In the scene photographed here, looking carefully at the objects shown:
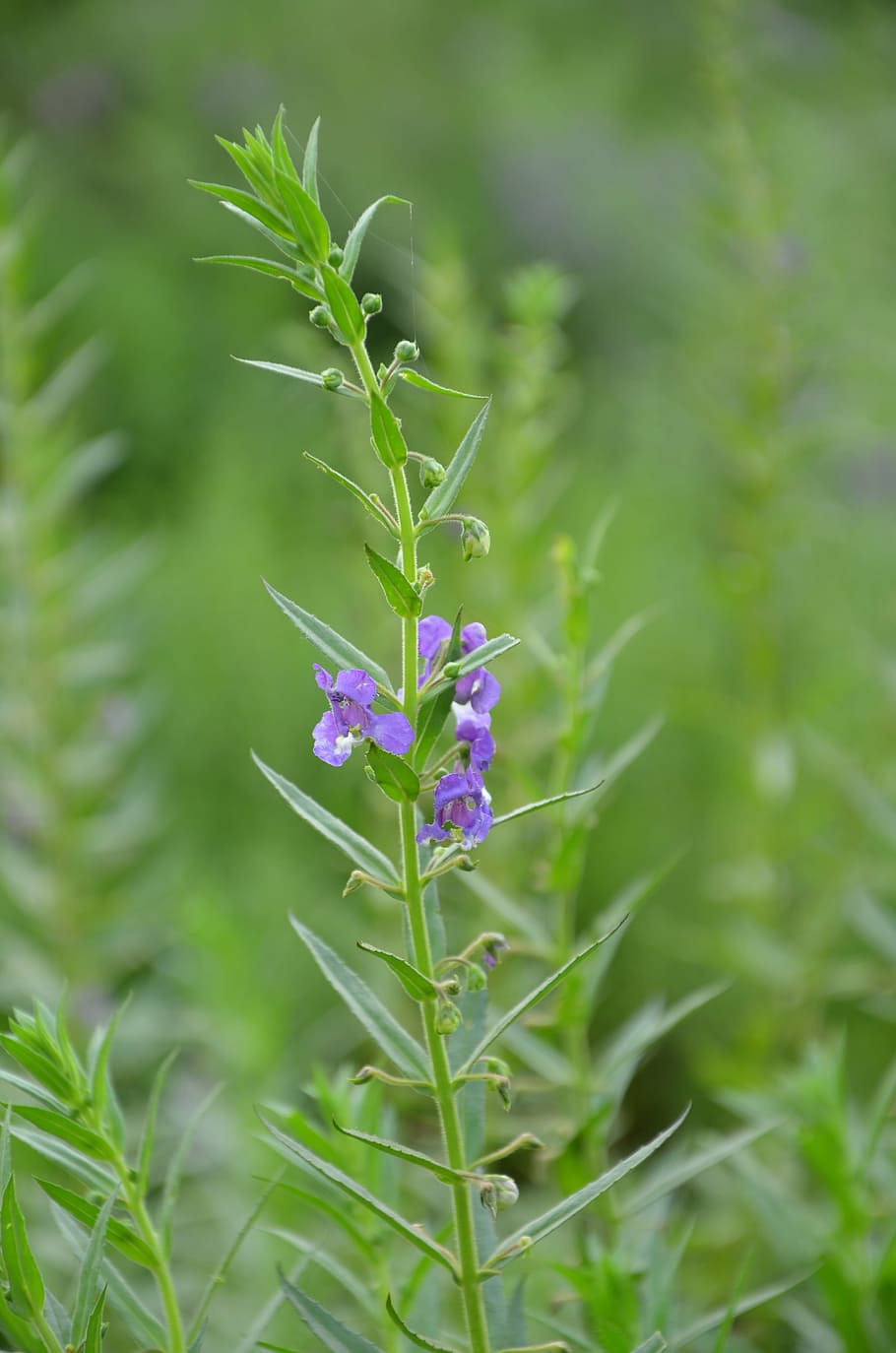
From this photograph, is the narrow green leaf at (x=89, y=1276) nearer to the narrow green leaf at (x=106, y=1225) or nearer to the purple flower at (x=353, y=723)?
the narrow green leaf at (x=106, y=1225)

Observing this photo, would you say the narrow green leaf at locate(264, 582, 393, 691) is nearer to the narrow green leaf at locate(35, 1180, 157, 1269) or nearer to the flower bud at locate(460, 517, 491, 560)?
the flower bud at locate(460, 517, 491, 560)

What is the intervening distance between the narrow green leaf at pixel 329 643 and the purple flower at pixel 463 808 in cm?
6

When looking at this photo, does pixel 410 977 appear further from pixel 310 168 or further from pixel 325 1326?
pixel 310 168

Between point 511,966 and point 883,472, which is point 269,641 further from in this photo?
point 883,472

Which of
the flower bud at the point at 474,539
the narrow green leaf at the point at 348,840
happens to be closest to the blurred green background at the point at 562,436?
the flower bud at the point at 474,539

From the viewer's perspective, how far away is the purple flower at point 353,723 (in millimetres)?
631

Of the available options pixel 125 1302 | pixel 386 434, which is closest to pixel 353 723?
pixel 386 434

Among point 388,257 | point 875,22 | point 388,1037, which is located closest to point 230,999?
point 388,1037

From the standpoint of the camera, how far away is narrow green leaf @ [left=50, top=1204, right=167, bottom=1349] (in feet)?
2.36

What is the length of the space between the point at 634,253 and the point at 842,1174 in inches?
179

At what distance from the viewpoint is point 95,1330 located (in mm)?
661

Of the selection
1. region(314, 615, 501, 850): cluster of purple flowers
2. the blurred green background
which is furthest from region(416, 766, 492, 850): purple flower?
the blurred green background

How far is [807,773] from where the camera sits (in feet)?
7.72

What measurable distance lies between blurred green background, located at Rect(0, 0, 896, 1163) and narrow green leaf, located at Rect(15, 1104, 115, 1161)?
56 centimetres
